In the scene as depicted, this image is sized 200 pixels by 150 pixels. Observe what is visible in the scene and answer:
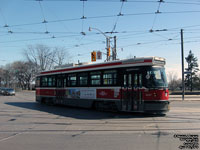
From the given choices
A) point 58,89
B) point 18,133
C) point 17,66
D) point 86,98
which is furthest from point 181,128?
point 17,66

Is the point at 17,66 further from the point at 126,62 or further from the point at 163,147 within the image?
the point at 163,147

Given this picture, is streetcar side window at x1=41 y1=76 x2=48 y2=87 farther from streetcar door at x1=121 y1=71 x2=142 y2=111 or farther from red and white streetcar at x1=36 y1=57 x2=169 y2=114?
streetcar door at x1=121 y1=71 x2=142 y2=111

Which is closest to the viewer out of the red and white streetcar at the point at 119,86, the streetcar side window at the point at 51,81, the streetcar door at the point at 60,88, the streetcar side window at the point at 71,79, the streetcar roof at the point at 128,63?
the red and white streetcar at the point at 119,86

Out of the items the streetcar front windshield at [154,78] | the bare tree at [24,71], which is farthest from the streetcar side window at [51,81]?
the bare tree at [24,71]

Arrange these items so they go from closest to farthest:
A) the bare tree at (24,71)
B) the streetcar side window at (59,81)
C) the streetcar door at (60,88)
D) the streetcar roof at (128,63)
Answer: the streetcar roof at (128,63)
the streetcar door at (60,88)
the streetcar side window at (59,81)
the bare tree at (24,71)

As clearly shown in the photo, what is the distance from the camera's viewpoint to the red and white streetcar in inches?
427

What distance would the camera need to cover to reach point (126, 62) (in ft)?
38.4

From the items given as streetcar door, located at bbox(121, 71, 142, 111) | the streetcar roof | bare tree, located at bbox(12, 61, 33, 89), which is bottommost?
streetcar door, located at bbox(121, 71, 142, 111)

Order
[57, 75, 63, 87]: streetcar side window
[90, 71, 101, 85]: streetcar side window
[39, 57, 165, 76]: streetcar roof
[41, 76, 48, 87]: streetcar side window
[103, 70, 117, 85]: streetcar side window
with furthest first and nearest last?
[41, 76, 48, 87]: streetcar side window → [57, 75, 63, 87]: streetcar side window → [90, 71, 101, 85]: streetcar side window → [103, 70, 117, 85]: streetcar side window → [39, 57, 165, 76]: streetcar roof

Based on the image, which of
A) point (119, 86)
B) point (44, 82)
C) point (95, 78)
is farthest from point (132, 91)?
point (44, 82)

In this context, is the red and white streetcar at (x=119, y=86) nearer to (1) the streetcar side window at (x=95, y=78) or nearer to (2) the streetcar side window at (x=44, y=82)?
(1) the streetcar side window at (x=95, y=78)

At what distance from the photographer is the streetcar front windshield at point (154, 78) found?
428 inches

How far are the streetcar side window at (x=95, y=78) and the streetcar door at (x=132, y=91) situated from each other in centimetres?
201

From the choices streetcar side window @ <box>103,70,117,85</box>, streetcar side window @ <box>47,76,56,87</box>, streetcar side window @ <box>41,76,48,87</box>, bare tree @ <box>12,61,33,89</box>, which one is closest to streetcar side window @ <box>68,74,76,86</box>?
streetcar side window @ <box>47,76,56,87</box>
